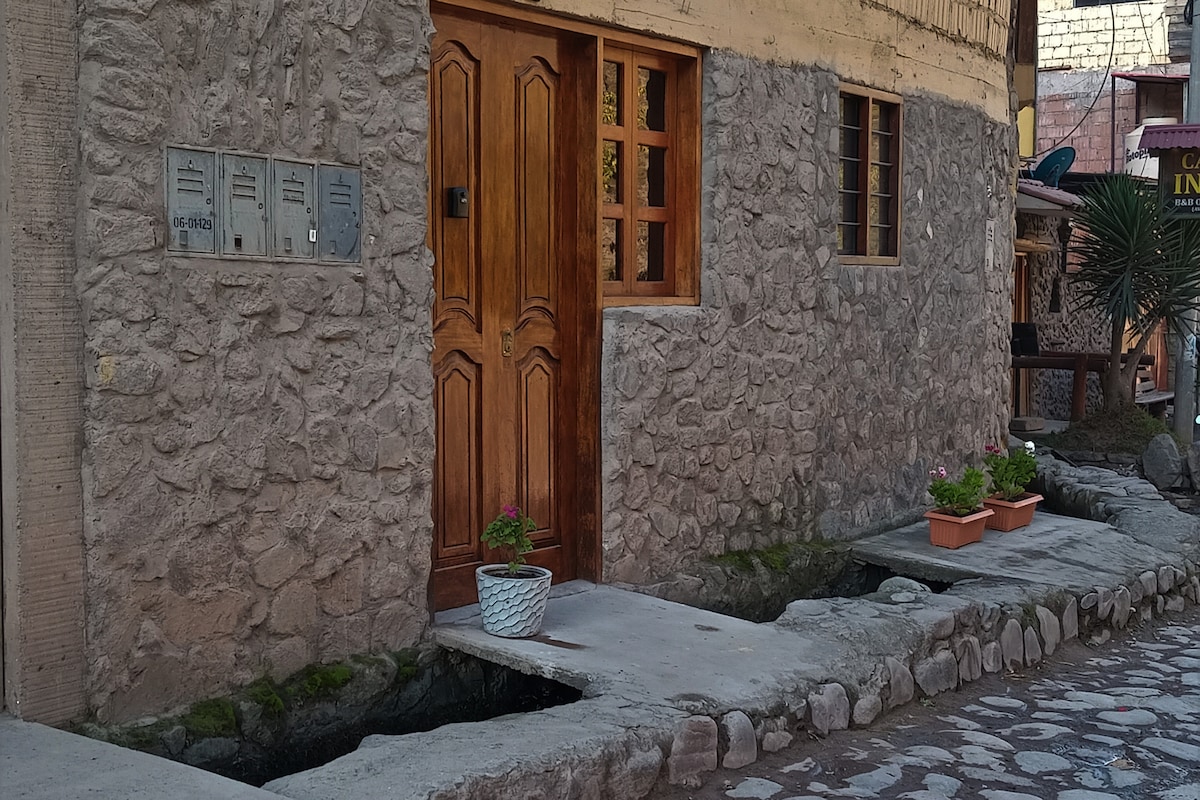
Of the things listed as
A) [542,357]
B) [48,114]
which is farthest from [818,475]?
Result: [48,114]

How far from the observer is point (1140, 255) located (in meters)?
12.5

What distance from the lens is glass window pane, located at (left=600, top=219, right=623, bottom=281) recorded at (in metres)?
5.81

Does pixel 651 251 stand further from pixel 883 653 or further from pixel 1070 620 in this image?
pixel 1070 620

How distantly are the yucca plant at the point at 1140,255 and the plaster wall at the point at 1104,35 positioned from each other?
12.3 m

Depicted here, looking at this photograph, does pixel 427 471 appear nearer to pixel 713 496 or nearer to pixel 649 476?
pixel 649 476

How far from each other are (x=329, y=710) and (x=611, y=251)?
8.19 ft

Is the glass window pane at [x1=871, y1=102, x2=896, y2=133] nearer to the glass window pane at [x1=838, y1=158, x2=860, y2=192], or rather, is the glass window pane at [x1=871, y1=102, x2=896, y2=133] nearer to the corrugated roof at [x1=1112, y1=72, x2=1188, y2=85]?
the glass window pane at [x1=838, y1=158, x2=860, y2=192]

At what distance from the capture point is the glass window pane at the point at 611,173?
579 cm

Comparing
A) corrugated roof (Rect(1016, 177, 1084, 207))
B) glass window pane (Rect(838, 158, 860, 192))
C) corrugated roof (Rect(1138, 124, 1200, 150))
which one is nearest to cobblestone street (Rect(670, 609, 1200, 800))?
glass window pane (Rect(838, 158, 860, 192))

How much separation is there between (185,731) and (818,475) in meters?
3.99

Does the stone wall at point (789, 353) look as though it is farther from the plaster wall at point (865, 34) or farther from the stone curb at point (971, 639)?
the stone curb at point (971, 639)

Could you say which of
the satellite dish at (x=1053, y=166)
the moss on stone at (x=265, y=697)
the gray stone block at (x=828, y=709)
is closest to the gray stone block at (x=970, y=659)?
the gray stone block at (x=828, y=709)

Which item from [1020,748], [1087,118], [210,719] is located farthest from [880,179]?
[1087,118]

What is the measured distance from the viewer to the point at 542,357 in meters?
5.57
